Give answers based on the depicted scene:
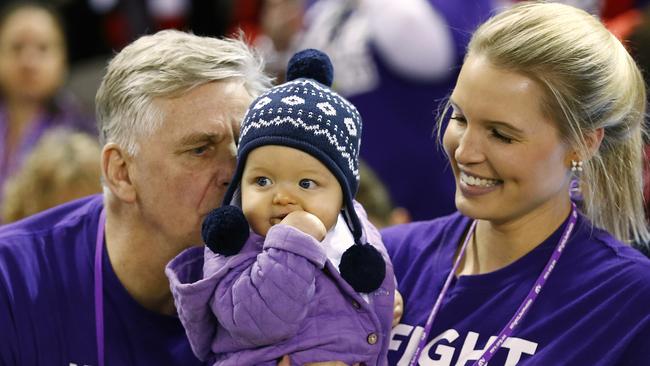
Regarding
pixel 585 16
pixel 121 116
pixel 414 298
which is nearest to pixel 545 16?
pixel 585 16

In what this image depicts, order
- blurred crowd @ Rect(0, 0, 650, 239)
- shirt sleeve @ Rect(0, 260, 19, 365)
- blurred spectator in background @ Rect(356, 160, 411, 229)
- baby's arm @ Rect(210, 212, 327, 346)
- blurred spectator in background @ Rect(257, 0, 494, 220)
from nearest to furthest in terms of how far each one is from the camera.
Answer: baby's arm @ Rect(210, 212, 327, 346), shirt sleeve @ Rect(0, 260, 19, 365), blurred spectator in background @ Rect(356, 160, 411, 229), blurred crowd @ Rect(0, 0, 650, 239), blurred spectator in background @ Rect(257, 0, 494, 220)

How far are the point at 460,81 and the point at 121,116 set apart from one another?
760 millimetres

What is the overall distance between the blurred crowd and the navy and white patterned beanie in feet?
1.74

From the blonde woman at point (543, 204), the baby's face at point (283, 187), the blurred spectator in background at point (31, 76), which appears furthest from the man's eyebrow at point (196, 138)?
the blurred spectator in background at point (31, 76)

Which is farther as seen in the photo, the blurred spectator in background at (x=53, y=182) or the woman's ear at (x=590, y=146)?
the blurred spectator in background at (x=53, y=182)

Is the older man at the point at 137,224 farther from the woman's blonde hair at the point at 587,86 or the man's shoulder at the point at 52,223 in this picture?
the woman's blonde hair at the point at 587,86

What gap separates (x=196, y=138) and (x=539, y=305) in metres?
0.78

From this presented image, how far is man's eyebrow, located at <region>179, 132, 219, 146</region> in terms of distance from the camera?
7.87ft

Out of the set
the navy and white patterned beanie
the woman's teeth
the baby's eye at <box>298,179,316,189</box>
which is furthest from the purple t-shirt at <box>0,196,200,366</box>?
the woman's teeth

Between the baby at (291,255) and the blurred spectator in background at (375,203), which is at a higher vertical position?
the baby at (291,255)

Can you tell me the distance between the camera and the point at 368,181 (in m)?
3.21

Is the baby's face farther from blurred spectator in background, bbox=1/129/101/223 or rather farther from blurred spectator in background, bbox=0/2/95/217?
blurred spectator in background, bbox=0/2/95/217

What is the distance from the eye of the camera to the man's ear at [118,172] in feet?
8.19

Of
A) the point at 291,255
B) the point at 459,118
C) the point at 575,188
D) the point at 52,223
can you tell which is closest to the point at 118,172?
the point at 52,223
